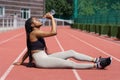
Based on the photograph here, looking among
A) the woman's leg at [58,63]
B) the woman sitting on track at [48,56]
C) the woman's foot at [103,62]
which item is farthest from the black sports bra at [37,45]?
the woman's foot at [103,62]

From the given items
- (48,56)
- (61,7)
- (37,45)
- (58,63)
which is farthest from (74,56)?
(61,7)

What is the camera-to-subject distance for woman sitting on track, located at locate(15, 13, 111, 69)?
10634 mm

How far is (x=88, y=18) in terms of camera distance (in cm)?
5959

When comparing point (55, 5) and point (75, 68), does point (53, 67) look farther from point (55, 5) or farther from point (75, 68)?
point (55, 5)

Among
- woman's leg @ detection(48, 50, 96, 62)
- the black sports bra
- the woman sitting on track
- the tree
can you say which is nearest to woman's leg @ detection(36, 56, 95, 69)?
the woman sitting on track

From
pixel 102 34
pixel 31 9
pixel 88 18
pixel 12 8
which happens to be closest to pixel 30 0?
pixel 31 9

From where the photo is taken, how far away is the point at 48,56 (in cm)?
1085

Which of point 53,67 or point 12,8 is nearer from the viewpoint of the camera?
point 53,67

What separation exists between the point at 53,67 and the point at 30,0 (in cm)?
5627

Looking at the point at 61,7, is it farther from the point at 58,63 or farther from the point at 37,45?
the point at 58,63

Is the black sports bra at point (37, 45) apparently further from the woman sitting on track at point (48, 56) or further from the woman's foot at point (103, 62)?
the woman's foot at point (103, 62)

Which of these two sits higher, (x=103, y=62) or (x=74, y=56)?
(x=74, y=56)

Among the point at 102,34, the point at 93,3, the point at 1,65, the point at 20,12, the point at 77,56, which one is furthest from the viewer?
the point at 93,3

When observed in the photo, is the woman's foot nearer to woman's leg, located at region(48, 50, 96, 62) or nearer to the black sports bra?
woman's leg, located at region(48, 50, 96, 62)
